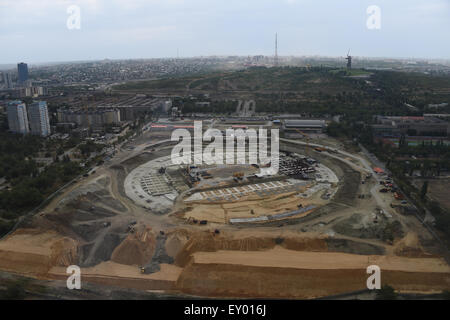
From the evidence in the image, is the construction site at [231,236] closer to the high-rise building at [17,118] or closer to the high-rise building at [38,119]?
the high-rise building at [38,119]

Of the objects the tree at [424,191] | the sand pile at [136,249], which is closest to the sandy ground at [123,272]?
the sand pile at [136,249]

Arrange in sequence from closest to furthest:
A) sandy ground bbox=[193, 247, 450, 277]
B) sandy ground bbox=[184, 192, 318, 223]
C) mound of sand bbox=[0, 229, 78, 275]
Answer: sandy ground bbox=[193, 247, 450, 277], mound of sand bbox=[0, 229, 78, 275], sandy ground bbox=[184, 192, 318, 223]

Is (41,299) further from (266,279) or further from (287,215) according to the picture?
(287,215)

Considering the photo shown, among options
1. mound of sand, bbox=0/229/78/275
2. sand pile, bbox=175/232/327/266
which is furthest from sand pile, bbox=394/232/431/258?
mound of sand, bbox=0/229/78/275

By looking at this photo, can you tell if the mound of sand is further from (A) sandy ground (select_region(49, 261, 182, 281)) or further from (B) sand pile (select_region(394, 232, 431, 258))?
(B) sand pile (select_region(394, 232, 431, 258))

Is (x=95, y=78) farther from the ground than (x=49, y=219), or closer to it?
farther from the ground

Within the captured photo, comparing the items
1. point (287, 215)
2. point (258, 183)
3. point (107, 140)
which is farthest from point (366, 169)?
point (107, 140)

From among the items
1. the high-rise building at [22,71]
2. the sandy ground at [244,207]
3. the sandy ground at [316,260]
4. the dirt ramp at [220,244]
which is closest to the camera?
the sandy ground at [316,260]
